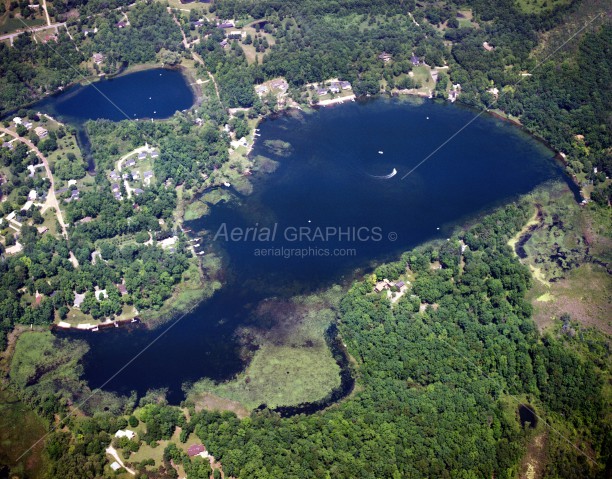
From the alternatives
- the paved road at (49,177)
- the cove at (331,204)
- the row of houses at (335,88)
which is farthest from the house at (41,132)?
the row of houses at (335,88)

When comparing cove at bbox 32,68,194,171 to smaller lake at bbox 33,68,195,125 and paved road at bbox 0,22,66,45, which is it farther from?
paved road at bbox 0,22,66,45

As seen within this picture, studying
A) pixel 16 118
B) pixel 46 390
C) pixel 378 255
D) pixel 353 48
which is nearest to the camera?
pixel 46 390

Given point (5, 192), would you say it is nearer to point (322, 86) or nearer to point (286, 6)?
point (322, 86)

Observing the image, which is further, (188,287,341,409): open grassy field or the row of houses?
the row of houses

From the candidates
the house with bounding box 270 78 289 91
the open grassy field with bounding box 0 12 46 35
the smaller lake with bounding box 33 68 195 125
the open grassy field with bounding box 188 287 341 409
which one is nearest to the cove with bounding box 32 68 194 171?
the smaller lake with bounding box 33 68 195 125

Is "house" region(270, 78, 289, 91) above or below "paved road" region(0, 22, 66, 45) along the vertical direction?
below

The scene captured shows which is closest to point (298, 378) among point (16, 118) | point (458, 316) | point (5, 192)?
point (458, 316)

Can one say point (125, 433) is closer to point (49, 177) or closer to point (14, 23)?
point (49, 177)
